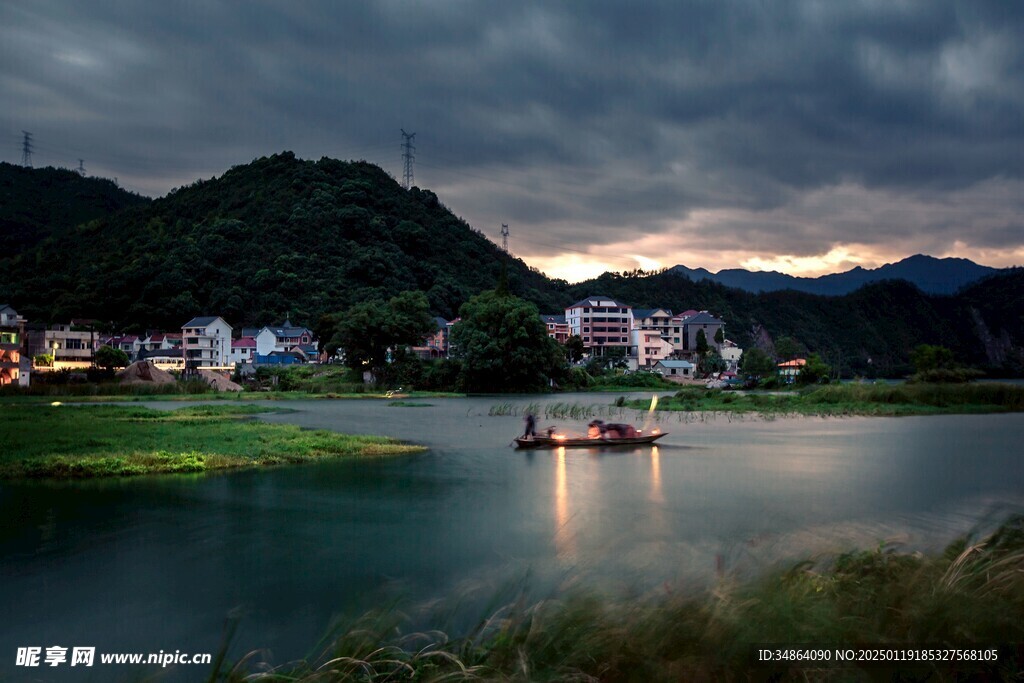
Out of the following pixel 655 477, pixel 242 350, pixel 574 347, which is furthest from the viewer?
pixel 242 350

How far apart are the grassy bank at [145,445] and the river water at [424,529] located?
1.08m

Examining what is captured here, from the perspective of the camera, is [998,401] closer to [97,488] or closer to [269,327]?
[97,488]

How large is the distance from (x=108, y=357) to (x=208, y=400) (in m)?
25.9

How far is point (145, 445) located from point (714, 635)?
838 inches

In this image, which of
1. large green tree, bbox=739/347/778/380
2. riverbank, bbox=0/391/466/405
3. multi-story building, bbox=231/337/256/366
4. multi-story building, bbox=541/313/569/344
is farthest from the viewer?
multi-story building, bbox=541/313/569/344

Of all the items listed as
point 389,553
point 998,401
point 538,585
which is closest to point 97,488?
point 389,553

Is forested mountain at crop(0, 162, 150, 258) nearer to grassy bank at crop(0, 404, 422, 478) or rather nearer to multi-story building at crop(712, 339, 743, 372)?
grassy bank at crop(0, 404, 422, 478)

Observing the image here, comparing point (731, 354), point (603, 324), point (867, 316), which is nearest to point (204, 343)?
point (603, 324)

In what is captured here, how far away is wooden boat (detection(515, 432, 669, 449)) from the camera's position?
2667 centimetres

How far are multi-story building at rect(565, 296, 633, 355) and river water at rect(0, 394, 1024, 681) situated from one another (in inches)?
3083

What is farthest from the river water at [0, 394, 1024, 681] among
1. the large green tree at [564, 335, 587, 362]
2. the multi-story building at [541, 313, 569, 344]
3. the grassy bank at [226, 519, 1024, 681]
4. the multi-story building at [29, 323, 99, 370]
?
the multi-story building at [541, 313, 569, 344]

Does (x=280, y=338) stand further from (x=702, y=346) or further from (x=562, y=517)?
(x=562, y=517)

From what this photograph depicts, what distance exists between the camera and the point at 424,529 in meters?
14.9

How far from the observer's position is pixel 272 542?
13602 mm
